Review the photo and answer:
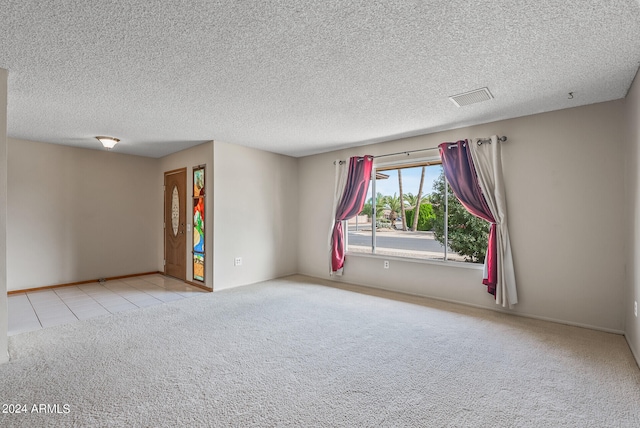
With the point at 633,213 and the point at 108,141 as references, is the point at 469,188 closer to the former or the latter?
the point at 633,213

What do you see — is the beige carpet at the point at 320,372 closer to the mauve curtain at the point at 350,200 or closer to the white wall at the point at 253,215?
the white wall at the point at 253,215

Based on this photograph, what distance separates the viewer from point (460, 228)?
4.86 m

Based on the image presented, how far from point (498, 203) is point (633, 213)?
1.23 meters

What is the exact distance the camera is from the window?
4715 mm

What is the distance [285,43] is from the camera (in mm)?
2119

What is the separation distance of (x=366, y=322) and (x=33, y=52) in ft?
12.6

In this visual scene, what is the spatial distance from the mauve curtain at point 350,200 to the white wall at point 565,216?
151cm

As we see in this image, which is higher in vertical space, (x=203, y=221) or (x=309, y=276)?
(x=203, y=221)

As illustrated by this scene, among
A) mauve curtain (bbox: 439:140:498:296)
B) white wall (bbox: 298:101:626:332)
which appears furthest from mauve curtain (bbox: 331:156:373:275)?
white wall (bbox: 298:101:626:332)

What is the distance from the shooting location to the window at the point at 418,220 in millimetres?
4715

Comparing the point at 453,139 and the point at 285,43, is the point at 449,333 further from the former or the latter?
the point at 285,43

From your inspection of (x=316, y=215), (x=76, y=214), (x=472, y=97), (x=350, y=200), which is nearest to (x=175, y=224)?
(x=76, y=214)

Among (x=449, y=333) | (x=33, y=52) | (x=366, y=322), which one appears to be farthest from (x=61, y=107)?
(x=449, y=333)

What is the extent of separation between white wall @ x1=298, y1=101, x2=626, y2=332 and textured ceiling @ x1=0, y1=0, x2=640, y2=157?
0.28m
